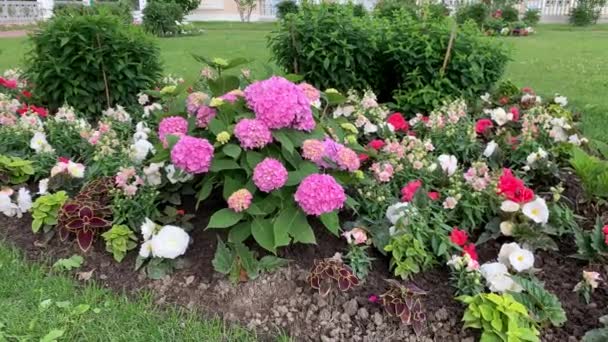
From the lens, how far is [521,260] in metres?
2.29

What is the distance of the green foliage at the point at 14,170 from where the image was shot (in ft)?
10.3

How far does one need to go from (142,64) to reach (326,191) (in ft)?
8.65

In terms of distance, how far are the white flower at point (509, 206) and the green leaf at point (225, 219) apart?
1.15 meters

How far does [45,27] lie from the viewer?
4.27 m

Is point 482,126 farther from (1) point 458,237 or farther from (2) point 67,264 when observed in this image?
(2) point 67,264

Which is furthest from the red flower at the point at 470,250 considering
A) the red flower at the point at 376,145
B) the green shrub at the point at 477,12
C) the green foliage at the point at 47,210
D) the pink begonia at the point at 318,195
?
the green shrub at the point at 477,12

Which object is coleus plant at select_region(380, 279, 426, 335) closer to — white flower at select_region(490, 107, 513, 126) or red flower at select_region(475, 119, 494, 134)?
red flower at select_region(475, 119, 494, 134)

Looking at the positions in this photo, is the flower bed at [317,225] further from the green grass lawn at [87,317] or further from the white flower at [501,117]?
the white flower at [501,117]

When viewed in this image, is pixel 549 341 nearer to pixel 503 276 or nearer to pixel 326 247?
pixel 503 276

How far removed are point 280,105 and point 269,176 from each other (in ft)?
1.05

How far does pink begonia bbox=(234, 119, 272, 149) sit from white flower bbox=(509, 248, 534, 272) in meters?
1.11

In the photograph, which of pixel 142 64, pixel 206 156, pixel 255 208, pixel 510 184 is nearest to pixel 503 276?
pixel 510 184

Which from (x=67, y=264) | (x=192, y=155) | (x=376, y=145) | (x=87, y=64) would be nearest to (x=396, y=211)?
(x=376, y=145)

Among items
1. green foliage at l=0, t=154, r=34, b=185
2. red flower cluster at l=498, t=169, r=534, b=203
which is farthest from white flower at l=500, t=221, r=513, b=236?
green foliage at l=0, t=154, r=34, b=185
